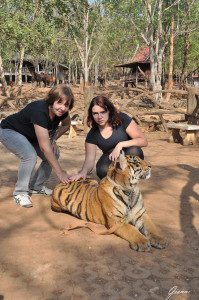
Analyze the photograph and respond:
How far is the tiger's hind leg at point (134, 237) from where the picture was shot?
389cm

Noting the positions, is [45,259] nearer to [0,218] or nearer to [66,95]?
[0,218]

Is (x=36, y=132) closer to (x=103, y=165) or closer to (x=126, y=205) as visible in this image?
(x=103, y=165)

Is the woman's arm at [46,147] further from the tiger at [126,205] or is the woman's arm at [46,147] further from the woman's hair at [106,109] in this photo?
the woman's hair at [106,109]

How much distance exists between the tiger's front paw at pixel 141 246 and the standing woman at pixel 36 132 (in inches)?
50.5

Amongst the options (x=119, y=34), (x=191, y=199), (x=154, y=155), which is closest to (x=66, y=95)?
(x=191, y=199)

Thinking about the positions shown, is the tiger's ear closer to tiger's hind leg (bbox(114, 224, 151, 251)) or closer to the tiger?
the tiger

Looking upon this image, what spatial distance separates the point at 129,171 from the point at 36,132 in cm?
139

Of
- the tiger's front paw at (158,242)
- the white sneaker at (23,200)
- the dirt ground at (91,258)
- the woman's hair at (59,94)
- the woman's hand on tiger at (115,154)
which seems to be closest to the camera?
the dirt ground at (91,258)

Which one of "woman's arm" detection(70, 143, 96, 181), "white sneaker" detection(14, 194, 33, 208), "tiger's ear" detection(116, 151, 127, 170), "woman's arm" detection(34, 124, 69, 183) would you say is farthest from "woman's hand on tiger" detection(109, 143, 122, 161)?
"white sneaker" detection(14, 194, 33, 208)

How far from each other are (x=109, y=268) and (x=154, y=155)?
5936 mm

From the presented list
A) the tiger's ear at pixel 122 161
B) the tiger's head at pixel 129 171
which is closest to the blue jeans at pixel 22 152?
the tiger's head at pixel 129 171

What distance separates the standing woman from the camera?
15.6 ft

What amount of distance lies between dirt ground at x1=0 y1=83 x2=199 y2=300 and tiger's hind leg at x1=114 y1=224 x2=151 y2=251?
6cm

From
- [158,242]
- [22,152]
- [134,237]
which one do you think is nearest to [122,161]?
[134,237]
